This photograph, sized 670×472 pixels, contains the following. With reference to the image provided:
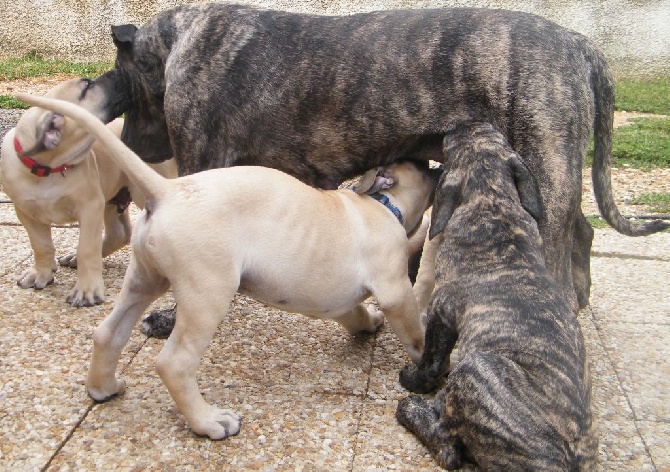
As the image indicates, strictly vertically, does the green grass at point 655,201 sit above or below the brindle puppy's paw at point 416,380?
below

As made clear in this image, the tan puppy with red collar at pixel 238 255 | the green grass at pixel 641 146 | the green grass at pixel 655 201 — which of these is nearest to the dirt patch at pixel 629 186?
the green grass at pixel 655 201

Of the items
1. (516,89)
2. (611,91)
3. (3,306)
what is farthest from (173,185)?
(611,91)

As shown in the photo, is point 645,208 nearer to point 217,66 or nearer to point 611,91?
point 611,91

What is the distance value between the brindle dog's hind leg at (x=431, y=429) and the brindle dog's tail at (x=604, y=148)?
1757 mm

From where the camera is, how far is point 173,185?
11.1 feet

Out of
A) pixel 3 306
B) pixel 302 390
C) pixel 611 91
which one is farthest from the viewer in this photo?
pixel 3 306

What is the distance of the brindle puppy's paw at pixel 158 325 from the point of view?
4.46 m

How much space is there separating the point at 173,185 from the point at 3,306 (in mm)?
2003

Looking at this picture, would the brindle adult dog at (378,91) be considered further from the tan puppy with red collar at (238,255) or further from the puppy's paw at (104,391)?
the puppy's paw at (104,391)

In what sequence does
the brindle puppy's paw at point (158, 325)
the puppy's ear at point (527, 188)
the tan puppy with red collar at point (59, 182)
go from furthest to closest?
the tan puppy with red collar at point (59, 182)
the brindle puppy's paw at point (158, 325)
the puppy's ear at point (527, 188)

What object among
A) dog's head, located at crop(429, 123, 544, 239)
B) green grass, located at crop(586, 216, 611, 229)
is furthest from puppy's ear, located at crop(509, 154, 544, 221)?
green grass, located at crop(586, 216, 611, 229)

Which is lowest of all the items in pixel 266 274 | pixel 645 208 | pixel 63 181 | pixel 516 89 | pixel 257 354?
pixel 645 208

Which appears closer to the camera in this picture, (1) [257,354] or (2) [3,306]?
(1) [257,354]

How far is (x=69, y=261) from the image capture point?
18.2ft
